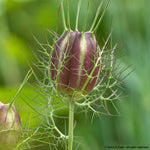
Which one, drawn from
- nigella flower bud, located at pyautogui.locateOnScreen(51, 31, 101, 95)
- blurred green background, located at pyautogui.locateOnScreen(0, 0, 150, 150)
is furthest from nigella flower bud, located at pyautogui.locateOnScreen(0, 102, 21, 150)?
blurred green background, located at pyautogui.locateOnScreen(0, 0, 150, 150)

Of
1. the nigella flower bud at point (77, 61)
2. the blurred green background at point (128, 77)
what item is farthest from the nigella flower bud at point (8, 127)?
the blurred green background at point (128, 77)

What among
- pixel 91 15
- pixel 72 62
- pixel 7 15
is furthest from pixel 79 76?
pixel 7 15

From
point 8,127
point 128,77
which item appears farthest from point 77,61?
point 128,77

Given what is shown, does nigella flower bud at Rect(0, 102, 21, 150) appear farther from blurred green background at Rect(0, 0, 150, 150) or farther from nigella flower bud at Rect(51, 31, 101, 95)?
blurred green background at Rect(0, 0, 150, 150)

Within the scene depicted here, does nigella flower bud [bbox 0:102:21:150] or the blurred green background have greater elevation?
the blurred green background

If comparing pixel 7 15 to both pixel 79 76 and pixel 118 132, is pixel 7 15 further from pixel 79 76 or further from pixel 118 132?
pixel 79 76

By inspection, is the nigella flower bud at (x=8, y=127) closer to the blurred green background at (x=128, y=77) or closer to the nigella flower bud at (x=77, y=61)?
the nigella flower bud at (x=77, y=61)
